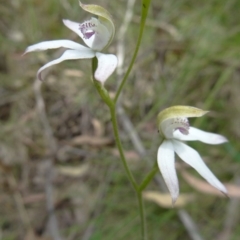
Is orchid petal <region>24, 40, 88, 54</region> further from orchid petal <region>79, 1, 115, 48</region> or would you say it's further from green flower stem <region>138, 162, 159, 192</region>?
green flower stem <region>138, 162, 159, 192</region>

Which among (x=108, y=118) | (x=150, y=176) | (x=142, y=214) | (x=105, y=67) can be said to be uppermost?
(x=105, y=67)

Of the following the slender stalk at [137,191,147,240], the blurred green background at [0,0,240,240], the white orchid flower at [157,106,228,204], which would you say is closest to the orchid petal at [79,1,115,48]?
the white orchid flower at [157,106,228,204]

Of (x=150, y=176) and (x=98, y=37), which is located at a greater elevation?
(x=98, y=37)

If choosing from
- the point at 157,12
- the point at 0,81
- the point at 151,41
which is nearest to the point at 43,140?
the point at 0,81

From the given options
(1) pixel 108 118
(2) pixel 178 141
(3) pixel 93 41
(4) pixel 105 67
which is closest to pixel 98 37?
(3) pixel 93 41

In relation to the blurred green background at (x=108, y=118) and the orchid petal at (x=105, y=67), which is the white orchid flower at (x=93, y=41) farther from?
the blurred green background at (x=108, y=118)

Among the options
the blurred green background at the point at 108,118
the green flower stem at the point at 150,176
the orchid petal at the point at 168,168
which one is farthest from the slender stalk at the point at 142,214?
the blurred green background at the point at 108,118

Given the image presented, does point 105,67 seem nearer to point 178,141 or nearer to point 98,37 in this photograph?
point 98,37
